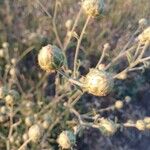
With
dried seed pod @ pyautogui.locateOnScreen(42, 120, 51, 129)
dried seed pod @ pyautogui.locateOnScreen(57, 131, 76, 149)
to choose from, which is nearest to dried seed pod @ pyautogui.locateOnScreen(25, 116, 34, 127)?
dried seed pod @ pyautogui.locateOnScreen(42, 120, 51, 129)

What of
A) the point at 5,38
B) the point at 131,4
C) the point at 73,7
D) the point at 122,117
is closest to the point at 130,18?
the point at 131,4

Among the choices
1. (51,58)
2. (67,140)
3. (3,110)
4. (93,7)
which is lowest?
(67,140)

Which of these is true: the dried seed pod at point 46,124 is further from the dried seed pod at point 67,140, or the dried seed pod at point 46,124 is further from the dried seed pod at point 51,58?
the dried seed pod at point 51,58

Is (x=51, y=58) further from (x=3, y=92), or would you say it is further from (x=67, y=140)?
(x=3, y=92)

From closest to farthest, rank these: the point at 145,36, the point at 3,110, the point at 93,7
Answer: the point at 93,7 → the point at 145,36 → the point at 3,110

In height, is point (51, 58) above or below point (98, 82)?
above

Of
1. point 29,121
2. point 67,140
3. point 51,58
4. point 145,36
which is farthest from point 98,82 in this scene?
point 29,121

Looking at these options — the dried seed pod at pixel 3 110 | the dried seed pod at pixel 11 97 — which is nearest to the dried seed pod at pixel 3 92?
Answer: the dried seed pod at pixel 11 97

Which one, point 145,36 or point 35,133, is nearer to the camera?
point 35,133
